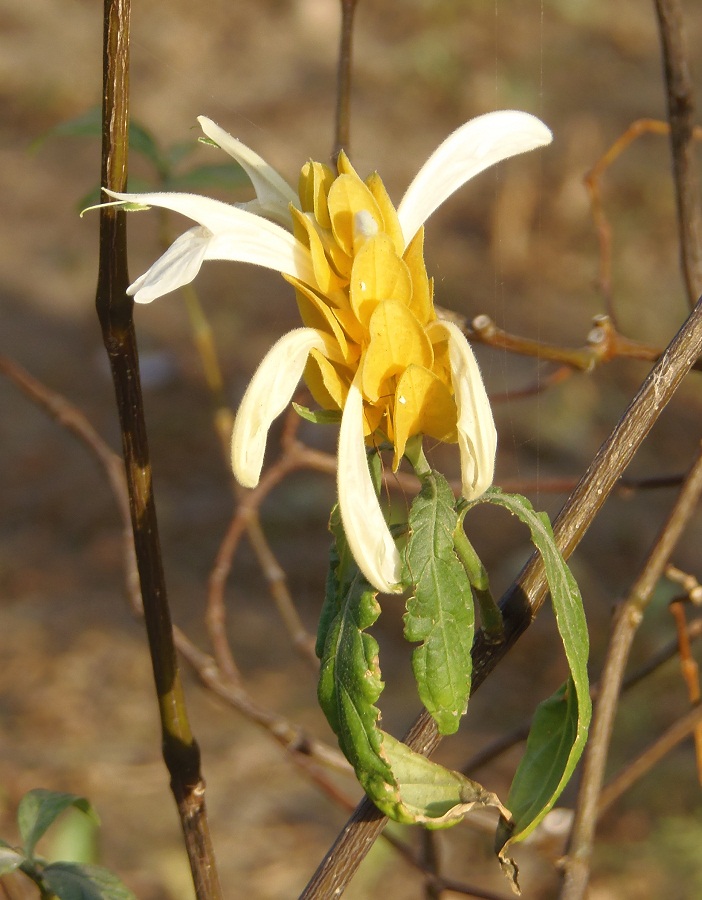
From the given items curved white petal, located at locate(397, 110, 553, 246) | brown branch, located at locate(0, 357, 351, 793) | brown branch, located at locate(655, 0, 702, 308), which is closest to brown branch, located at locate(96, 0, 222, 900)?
curved white petal, located at locate(397, 110, 553, 246)

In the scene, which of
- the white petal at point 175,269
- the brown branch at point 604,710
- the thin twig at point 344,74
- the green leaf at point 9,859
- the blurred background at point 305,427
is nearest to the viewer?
the white petal at point 175,269

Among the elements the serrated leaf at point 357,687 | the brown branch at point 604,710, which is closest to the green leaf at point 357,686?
the serrated leaf at point 357,687

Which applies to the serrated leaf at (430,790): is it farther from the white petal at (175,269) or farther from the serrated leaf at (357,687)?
the white petal at (175,269)

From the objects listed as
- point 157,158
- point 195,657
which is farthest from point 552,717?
point 157,158

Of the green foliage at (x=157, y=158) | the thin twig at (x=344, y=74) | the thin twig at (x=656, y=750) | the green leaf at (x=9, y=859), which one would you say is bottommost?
the thin twig at (x=656, y=750)

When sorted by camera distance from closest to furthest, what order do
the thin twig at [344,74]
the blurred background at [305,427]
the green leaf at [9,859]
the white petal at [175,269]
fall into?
the white petal at [175,269] < the green leaf at [9,859] < the thin twig at [344,74] < the blurred background at [305,427]

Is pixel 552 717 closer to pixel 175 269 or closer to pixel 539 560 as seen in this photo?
pixel 539 560

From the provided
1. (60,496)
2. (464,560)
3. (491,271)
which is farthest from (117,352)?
(491,271)

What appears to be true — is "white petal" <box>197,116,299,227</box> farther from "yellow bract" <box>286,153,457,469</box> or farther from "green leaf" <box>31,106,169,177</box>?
"green leaf" <box>31,106,169,177</box>
